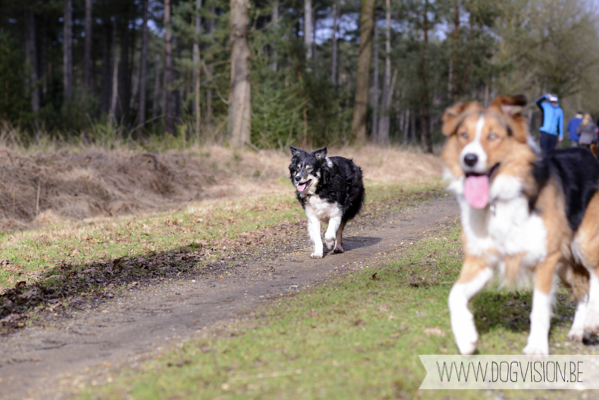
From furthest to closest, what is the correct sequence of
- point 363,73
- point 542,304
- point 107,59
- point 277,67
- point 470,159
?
point 107,59 < point 277,67 < point 363,73 < point 542,304 < point 470,159

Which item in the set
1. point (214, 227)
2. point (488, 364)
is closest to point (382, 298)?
point (488, 364)

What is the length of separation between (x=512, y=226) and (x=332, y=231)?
4608 millimetres

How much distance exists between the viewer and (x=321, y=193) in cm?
810

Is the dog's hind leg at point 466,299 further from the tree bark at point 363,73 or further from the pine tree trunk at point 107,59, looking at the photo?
the pine tree trunk at point 107,59

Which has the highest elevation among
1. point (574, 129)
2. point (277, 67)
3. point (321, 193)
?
point (277, 67)

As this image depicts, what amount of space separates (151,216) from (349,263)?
556 cm

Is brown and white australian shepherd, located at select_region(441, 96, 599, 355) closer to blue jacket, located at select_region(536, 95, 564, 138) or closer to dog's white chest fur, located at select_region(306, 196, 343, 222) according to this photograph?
dog's white chest fur, located at select_region(306, 196, 343, 222)

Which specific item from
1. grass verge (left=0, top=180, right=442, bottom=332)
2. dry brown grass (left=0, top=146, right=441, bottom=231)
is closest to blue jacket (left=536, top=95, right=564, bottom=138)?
dry brown grass (left=0, top=146, right=441, bottom=231)

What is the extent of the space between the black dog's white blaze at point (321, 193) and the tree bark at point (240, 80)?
1056 cm

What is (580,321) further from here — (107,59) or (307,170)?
(107,59)

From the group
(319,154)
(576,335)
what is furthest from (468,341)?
(319,154)

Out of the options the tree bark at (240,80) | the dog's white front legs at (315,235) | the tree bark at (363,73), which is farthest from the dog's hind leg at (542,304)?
the tree bark at (363,73)

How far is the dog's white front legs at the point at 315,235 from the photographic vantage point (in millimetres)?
8016

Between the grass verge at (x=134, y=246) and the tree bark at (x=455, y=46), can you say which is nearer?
the grass verge at (x=134, y=246)
